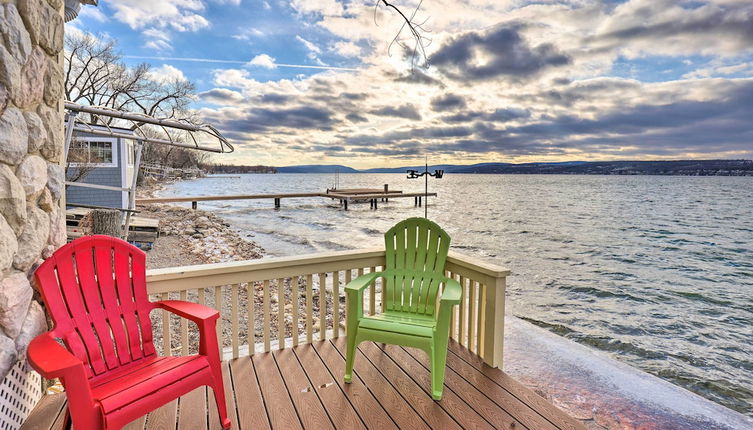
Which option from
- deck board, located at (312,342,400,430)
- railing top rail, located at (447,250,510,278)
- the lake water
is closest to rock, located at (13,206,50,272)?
deck board, located at (312,342,400,430)

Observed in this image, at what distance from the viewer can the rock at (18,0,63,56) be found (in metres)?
1.54

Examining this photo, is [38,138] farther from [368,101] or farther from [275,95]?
[368,101]

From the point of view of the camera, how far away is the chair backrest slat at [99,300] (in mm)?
1626

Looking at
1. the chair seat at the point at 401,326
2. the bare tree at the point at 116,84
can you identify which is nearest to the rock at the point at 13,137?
the chair seat at the point at 401,326

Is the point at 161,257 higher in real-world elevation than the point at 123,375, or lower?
lower

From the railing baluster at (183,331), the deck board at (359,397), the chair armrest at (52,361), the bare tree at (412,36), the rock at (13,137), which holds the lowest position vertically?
the deck board at (359,397)

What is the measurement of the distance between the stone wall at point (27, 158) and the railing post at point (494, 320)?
2359 millimetres

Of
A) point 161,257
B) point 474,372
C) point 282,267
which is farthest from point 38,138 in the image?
point 161,257

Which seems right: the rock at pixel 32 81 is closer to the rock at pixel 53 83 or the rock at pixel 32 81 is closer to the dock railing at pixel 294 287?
the rock at pixel 53 83

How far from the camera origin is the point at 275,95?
9102 mm

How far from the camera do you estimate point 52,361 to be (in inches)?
52.6

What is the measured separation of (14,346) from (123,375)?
408 millimetres

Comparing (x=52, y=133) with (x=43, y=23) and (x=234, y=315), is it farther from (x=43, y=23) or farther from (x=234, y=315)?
(x=234, y=315)

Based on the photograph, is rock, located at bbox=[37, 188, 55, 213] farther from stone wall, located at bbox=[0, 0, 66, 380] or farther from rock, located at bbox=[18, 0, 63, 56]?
rock, located at bbox=[18, 0, 63, 56]
